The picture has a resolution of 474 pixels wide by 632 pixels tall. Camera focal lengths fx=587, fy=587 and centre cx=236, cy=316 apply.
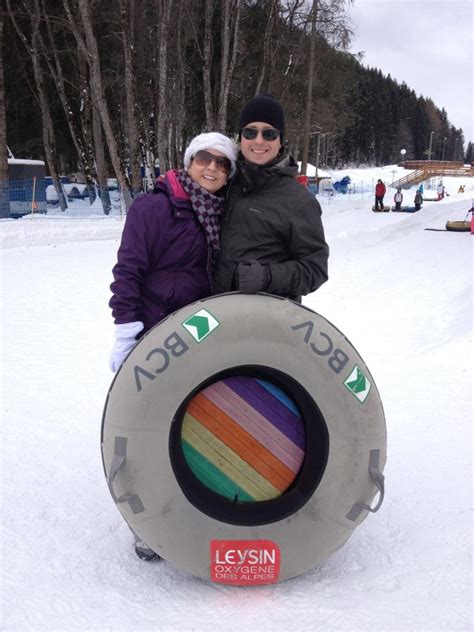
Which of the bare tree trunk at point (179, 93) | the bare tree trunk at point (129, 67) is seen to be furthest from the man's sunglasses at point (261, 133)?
the bare tree trunk at point (179, 93)

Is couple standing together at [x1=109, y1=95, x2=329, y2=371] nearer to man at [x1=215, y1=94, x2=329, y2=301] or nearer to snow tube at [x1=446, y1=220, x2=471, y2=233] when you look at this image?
man at [x1=215, y1=94, x2=329, y2=301]

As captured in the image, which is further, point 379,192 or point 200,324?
point 379,192

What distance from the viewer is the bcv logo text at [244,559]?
2164mm

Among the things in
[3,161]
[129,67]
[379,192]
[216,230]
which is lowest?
[216,230]

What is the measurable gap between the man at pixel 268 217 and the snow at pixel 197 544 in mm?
1204

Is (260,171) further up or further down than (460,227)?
further up

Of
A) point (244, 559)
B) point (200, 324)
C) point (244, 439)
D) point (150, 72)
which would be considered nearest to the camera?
point (200, 324)

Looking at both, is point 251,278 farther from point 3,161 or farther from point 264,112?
point 3,161

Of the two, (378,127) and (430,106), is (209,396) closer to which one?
(378,127)


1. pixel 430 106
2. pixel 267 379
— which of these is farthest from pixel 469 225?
pixel 430 106

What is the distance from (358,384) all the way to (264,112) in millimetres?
1201

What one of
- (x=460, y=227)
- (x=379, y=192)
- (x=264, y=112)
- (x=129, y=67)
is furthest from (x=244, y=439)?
(x=379, y=192)

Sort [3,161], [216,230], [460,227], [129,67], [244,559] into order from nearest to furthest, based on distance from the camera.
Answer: [244,559], [216,230], [460,227], [3,161], [129,67]

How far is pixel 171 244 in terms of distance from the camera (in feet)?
7.91
